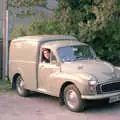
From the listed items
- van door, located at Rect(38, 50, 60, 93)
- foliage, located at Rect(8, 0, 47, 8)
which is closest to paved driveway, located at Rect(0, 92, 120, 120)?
van door, located at Rect(38, 50, 60, 93)

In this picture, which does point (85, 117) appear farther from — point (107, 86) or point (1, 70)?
point (1, 70)

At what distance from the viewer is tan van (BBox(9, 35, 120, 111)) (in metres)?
9.04

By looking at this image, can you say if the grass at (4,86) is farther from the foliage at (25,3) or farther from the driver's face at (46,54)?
the foliage at (25,3)

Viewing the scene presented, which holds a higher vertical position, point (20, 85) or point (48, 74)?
point (48, 74)

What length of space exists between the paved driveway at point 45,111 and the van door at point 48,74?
498 mm

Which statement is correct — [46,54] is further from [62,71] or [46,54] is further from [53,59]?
[62,71]

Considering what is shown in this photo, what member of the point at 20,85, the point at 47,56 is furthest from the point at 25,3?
the point at 47,56

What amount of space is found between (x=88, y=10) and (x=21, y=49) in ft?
11.6

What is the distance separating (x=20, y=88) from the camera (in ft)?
38.0

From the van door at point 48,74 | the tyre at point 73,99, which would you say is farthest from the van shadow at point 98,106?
the van door at point 48,74

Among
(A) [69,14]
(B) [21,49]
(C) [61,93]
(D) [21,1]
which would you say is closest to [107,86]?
(C) [61,93]

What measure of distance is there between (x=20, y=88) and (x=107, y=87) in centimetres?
351

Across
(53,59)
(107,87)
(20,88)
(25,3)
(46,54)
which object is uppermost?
(25,3)

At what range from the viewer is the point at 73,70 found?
9.47m
